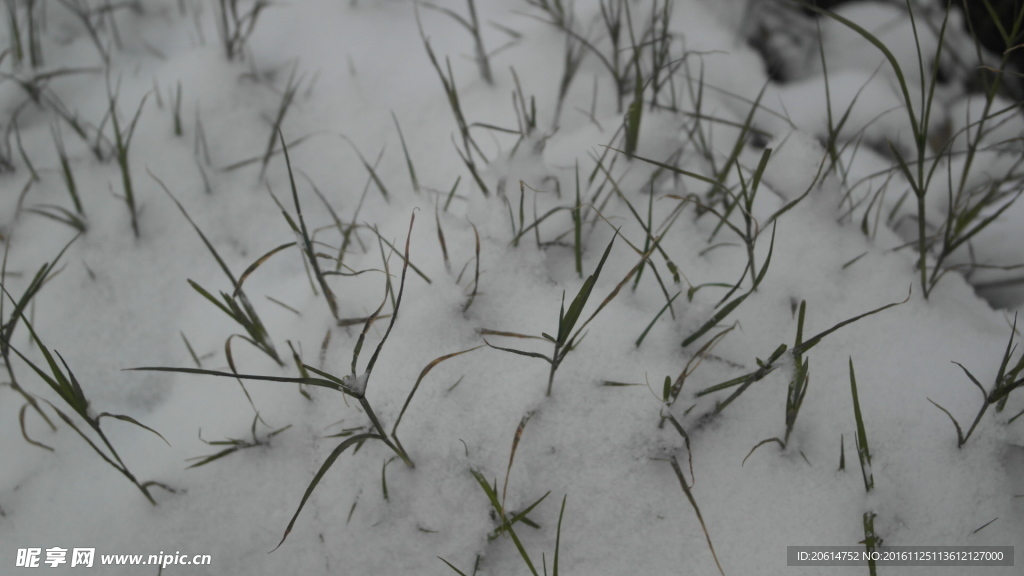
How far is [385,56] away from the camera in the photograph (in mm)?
1392

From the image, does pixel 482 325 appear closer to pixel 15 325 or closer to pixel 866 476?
pixel 866 476

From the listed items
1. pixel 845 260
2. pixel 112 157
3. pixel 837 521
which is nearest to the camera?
pixel 837 521

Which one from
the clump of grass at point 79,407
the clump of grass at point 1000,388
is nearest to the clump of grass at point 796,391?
the clump of grass at point 1000,388

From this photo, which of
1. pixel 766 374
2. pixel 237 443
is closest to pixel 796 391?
pixel 766 374


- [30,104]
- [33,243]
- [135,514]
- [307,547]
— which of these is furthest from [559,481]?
[30,104]

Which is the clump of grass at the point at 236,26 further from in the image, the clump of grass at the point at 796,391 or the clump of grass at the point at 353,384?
the clump of grass at the point at 796,391

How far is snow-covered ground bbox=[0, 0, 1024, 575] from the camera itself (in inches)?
33.0

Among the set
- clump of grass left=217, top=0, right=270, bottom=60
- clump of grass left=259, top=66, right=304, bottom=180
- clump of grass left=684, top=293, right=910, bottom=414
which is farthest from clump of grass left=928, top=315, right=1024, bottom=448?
clump of grass left=217, top=0, right=270, bottom=60

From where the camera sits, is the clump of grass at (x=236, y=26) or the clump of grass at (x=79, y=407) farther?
the clump of grass at (x=236, y=26)

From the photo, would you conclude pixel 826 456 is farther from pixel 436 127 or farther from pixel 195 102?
pixel 195 102

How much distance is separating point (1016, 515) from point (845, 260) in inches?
16.6

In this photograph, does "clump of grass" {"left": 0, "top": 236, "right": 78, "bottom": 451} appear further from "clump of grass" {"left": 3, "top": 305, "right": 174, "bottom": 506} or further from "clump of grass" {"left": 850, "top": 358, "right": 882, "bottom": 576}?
"clump of grass" {"left": 850, "top": 358, "right": 882, "bottom": 576}

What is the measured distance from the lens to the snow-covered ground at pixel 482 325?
0.84 meters

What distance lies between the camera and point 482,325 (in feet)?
3.10
